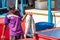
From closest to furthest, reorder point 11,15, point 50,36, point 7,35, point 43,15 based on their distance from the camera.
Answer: point 50,36 → point 11,15 → point 7,35 → point 43,15

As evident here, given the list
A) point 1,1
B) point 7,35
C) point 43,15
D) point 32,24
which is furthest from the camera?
point 1,1

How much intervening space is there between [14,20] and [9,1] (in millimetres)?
3748

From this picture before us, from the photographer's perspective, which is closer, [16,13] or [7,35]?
[16,13]

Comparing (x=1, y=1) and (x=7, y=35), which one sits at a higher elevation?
(x=1, y=1)

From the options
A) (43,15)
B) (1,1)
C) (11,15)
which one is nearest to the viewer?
(11,15)

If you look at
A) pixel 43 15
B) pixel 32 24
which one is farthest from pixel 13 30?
pixel 43 15

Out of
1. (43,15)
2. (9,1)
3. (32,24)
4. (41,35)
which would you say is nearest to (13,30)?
(32,24)

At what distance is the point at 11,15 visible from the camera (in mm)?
4309

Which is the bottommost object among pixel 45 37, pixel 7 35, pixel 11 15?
pixel 7 35

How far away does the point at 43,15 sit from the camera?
555 centimetres

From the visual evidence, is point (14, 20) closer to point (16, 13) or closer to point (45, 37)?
point (16, 13)

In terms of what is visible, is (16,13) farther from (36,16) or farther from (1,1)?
(1,1)

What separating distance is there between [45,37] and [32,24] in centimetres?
68

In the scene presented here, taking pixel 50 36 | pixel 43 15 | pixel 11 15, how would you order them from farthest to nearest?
pixel 43 15 → pixel 11 15 → pixel 50 36
